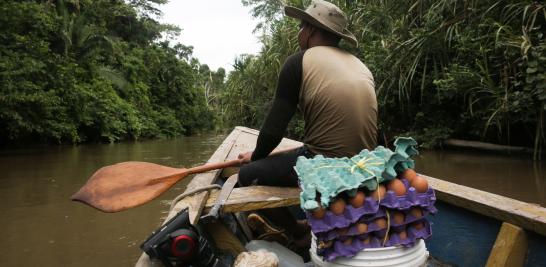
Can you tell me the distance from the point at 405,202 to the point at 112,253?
2.42 metres

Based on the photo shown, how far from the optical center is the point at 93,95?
42.8 feet

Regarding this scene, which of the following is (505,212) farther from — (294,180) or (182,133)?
(182,133)

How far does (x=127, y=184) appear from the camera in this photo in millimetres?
2262

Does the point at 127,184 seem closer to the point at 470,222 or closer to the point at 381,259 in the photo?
the point at 381,259

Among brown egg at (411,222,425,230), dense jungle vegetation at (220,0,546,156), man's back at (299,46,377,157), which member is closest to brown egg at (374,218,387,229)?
brown egg at (411,222,425,230)

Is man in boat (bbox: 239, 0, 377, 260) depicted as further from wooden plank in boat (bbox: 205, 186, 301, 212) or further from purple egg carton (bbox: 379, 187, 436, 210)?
purple egg carton (bbox: 379, 187, 436, 210)

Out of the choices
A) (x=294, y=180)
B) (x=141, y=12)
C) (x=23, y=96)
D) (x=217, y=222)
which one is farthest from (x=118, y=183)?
(x=141, y=12)

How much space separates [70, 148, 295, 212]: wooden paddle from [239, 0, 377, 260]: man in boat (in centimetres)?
14

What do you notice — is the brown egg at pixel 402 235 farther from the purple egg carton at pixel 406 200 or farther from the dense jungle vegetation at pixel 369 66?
the dense jungle vegetation at pixel 369 66

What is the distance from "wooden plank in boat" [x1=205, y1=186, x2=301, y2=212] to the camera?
5.19ft

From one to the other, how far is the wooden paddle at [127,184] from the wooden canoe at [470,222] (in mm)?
398

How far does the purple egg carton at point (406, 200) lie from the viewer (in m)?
1.23

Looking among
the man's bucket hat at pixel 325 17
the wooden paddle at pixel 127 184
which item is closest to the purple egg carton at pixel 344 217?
the wooden paddle at pixel 127 184

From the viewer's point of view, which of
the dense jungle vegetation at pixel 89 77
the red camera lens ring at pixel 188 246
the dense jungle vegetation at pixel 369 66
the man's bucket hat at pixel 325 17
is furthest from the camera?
the dense jungle vegetation at pixel 89 77
